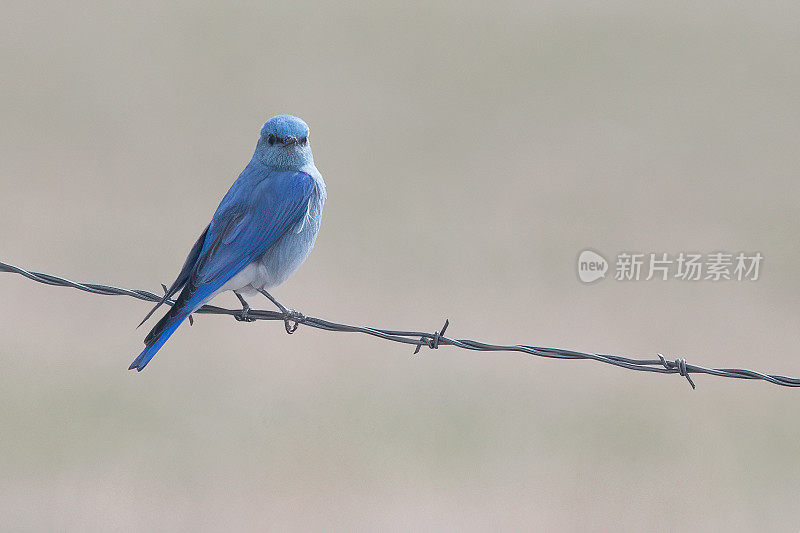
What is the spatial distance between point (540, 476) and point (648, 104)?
1390 cm

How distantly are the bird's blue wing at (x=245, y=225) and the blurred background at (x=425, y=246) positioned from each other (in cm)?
357

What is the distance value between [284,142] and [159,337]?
3.87ft

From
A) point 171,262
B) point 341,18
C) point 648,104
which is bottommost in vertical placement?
point 171,262

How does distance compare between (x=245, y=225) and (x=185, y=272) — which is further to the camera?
(x=245, y=225)

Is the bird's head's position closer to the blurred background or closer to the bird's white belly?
the bird's white belly

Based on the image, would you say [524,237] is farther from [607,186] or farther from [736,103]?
[736,103]

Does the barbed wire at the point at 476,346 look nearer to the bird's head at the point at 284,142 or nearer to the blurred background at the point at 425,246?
the bird's head at the point at 284,142

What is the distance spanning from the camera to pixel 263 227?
5.32 metres

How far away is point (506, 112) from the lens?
20.6 metres

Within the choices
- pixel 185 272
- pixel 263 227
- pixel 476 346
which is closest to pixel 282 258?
pixel 263 227

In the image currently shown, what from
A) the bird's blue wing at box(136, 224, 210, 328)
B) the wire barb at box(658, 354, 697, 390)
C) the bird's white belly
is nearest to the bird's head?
the bird's white belly

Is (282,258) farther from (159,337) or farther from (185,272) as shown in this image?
(159,337)

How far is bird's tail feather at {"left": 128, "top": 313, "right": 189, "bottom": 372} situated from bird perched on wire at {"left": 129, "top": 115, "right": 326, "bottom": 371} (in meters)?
0.05

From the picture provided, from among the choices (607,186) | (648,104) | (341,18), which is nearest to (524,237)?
(607,186)
